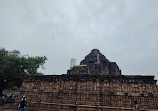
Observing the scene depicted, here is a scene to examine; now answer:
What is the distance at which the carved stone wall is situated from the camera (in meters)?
14.0

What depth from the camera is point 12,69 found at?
2198 centimetres

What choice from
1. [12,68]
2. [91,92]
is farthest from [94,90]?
[12,68]

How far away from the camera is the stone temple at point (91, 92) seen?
13742 millimetres

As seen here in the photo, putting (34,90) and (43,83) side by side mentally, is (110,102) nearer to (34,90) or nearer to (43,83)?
(43,83)

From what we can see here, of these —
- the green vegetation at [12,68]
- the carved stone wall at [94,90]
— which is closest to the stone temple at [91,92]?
the carved stone wall at [94,90]

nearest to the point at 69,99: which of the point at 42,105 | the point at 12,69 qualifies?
the point at 42,105

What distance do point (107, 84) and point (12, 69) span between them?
727 inches

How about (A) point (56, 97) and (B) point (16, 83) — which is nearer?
(A) point (56, 97)

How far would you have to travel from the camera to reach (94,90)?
602 inches

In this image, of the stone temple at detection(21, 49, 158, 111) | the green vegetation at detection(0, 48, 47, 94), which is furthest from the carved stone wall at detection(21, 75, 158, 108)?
the green vegetation at detection(0, 48, 47, 94)

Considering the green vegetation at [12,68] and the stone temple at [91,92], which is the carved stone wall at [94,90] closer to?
the stone temple at [91,92]

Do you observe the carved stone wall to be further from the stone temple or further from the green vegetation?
the green vegetation

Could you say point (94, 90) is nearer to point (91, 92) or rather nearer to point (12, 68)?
point (91, 92)

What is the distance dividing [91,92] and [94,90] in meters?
0.50
